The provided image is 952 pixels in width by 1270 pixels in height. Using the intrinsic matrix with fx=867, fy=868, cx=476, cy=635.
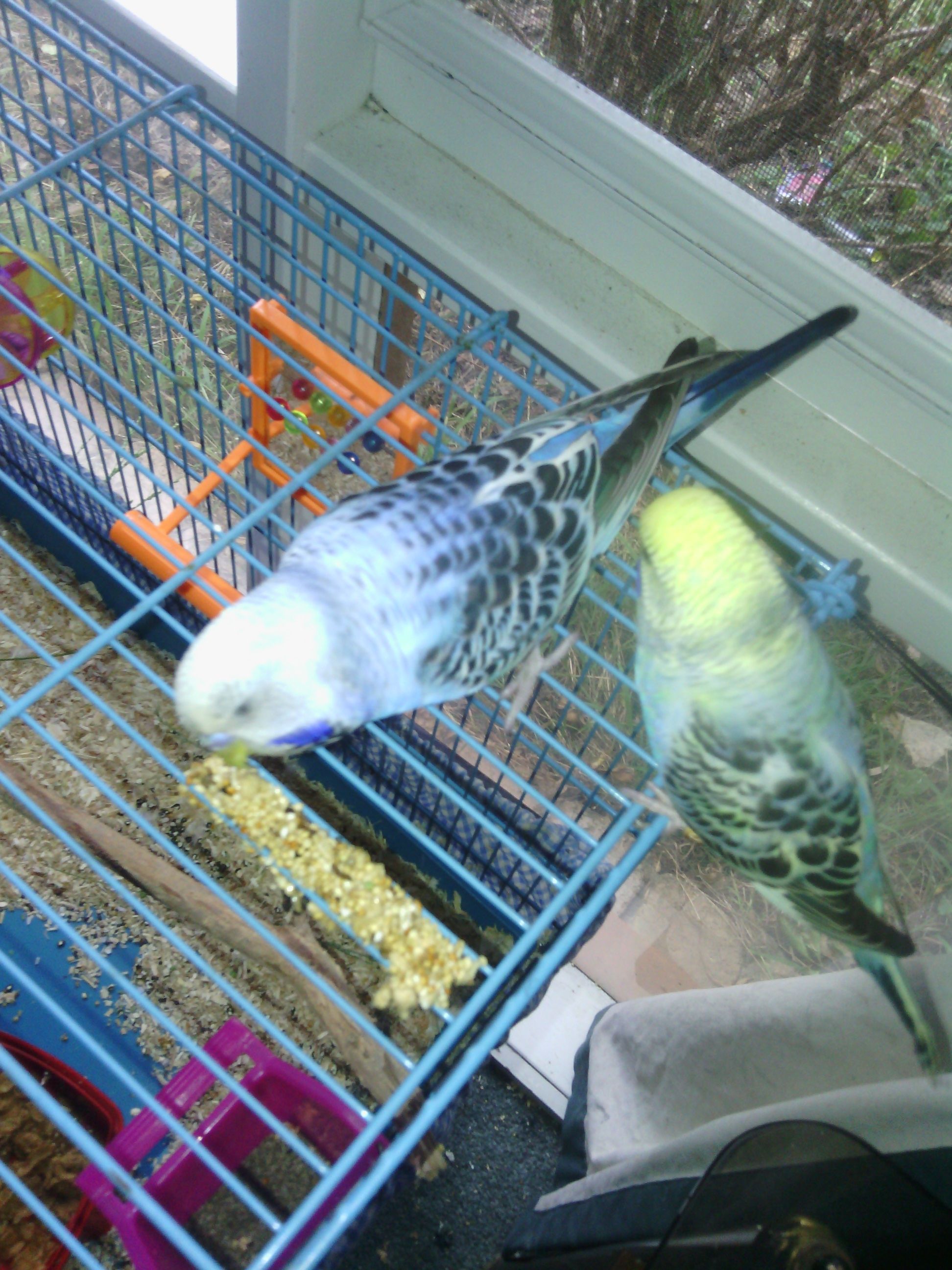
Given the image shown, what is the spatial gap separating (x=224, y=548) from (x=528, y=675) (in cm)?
54

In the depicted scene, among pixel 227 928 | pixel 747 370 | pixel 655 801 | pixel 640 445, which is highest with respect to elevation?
pixel 747 370

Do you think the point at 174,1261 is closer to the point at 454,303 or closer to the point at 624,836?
the point at 624,836

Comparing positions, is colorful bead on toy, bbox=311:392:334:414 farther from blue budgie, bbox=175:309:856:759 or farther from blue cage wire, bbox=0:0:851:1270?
blue budgie, bbox=175:309:856:759

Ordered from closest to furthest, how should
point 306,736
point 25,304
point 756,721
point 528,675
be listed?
point 306,736
point 756,721
point 528,675
point 25,304

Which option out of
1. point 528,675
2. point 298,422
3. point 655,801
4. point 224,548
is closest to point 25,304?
point 298,422

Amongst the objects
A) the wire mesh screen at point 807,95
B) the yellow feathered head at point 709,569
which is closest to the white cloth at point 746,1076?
the yellow feathered head at point 709,569

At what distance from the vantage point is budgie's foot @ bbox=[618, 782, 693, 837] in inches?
48.6

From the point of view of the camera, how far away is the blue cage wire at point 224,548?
1189 millimetres

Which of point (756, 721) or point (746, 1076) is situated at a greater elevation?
point (756, 721)

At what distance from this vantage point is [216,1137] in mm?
1531

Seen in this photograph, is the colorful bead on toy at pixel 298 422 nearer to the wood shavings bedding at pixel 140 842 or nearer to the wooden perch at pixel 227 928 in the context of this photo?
the wood shavings bedding at pixel 140 842

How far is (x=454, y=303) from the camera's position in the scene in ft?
5.17

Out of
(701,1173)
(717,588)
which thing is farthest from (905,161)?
(701,1173)

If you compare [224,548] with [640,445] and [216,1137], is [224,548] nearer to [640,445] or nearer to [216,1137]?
[640,445]
